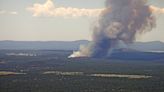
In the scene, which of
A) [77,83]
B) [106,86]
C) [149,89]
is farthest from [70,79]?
[149,89]

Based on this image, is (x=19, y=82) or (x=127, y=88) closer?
(x=127, y=88)

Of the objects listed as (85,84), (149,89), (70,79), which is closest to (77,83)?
(85,84)

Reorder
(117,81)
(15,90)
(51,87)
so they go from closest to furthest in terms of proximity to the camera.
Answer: (15,90)
(51,87)
(117,81)

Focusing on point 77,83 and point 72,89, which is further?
point 77,83

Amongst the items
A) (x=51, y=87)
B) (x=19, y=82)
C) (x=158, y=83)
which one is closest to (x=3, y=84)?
(x=19, y=82)

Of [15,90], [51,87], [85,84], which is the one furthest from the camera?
[85,84]

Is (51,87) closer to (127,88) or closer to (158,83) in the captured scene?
(127,88)

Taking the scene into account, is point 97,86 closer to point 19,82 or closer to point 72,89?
point 72,89

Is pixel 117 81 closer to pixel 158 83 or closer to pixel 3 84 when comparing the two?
pixel 158 83
